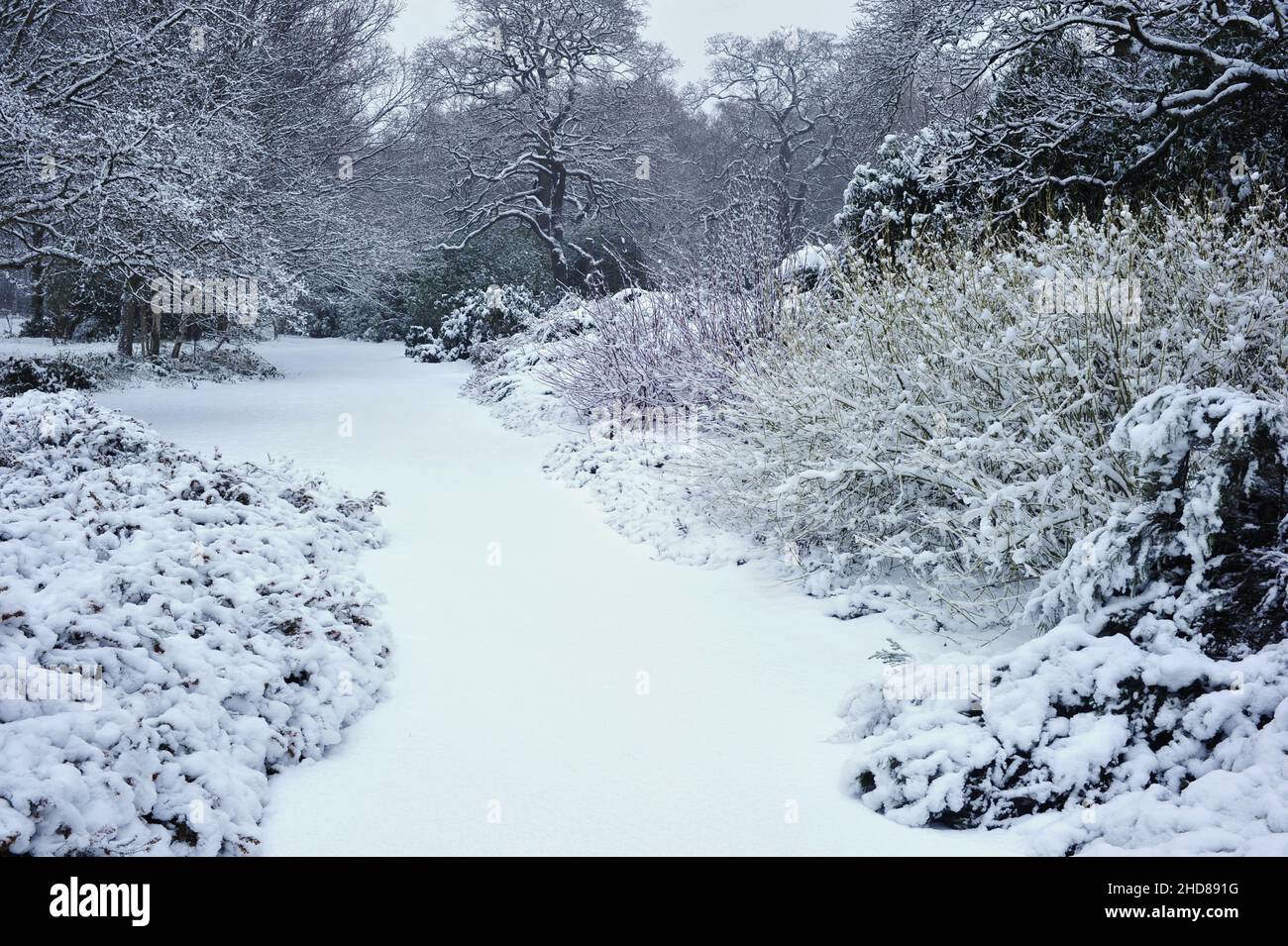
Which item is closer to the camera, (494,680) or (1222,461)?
(1222,461)

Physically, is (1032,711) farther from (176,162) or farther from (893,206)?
(176,162)

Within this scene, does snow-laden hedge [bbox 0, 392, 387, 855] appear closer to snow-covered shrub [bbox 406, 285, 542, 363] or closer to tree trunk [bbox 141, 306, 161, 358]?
tree trunk [bbox 141, 306, 161, 358]

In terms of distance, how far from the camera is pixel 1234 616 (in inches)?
114

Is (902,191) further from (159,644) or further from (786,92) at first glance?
(786,92)

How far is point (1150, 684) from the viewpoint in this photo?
282cm

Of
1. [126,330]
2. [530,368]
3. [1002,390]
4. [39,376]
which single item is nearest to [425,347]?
[126,330]

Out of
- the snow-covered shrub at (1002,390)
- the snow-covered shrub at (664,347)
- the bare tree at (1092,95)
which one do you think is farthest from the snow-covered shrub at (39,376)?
the bare tree at (1092,95)

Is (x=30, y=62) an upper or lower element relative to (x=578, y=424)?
upper

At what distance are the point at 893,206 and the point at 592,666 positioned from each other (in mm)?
8930

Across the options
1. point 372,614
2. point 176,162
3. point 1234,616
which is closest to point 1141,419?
point 1234,616

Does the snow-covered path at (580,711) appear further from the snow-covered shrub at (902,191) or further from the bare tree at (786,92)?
the bare tree at (786,92)
